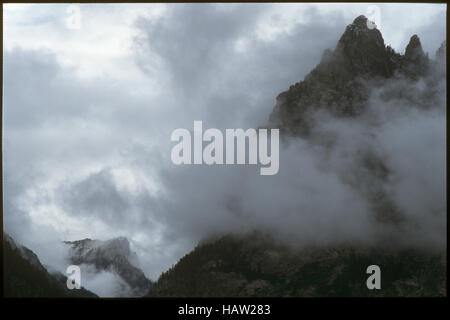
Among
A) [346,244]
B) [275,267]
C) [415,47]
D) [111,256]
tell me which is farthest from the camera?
[275,267]

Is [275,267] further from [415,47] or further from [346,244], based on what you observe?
[415,47]

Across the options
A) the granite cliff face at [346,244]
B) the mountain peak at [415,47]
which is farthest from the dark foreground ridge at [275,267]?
the mountain peak at [415,47]

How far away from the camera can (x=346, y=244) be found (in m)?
56.3

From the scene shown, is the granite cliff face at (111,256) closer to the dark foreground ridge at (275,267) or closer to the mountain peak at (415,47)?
the dark foreground ridge at (275,267)

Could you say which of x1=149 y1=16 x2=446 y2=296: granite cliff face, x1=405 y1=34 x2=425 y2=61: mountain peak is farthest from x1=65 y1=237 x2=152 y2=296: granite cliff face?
x1=405 y1=34 x2=425 y2=61: mountain peak

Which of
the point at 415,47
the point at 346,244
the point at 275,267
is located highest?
the point at 415,47

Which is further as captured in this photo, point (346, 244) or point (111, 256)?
point (346, 244)

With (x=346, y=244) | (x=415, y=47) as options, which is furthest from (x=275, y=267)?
(x=415, y=47)

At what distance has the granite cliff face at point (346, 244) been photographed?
127 feet

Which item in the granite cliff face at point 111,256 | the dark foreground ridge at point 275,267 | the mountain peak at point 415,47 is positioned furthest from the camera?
the dark foreground ridge at point 275,267

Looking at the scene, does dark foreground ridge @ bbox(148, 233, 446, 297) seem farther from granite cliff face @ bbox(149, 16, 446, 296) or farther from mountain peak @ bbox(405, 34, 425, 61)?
mountain peak @ bbox(405, 34, 425, 61)

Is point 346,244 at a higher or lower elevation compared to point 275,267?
higher

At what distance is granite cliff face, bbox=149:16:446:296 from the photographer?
3878 cm
